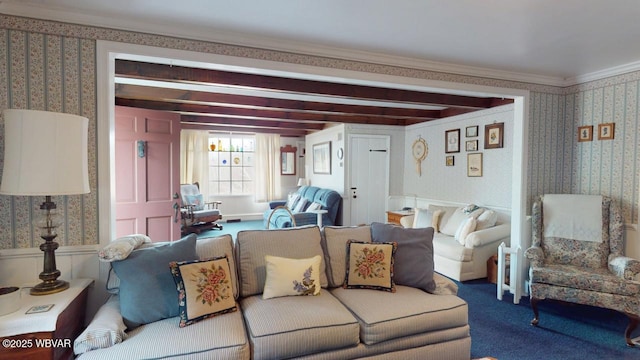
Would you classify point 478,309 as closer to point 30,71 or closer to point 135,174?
point 135,174

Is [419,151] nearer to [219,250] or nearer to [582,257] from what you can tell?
[582,257]

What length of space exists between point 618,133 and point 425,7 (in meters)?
2.67

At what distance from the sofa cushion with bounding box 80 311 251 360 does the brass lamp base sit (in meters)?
0.56

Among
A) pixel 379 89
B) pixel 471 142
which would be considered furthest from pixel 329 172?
pixel 379 89

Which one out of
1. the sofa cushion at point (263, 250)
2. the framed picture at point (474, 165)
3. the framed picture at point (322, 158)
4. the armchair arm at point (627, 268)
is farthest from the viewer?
the framed picture at point (322, 158)

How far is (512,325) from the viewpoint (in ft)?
9.50

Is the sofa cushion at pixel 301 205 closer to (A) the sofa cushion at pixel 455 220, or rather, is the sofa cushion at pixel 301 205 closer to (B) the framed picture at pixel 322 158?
(B) the framed picture at pixel 322 158

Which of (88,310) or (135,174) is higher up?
(135,174)

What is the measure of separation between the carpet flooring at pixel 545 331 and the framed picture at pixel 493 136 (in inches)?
79.0

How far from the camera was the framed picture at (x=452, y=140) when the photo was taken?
5.18 metres

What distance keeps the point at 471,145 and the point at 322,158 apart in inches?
128

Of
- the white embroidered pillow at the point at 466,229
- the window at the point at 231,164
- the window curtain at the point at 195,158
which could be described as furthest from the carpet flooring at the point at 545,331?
the window curtain at the point at 195,158

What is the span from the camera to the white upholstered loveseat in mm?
3957

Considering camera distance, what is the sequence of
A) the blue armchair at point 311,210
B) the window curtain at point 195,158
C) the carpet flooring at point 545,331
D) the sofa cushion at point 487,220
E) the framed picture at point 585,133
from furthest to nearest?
1. the window curtain at point 195,158
2. the blue armchair at point 311,210
3. the sofa cushion at point 487,220
4. the framed picture at point 585,133
5. the carpet flooring at point 545,331
